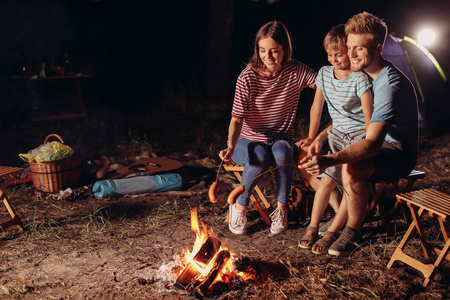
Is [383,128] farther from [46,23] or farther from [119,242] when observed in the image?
[46,23]

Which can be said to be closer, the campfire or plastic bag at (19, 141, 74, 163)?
the campfire

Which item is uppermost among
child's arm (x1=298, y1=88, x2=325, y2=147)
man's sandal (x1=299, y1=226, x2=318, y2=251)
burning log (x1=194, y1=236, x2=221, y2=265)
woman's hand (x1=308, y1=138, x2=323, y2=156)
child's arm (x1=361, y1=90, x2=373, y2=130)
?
child's arm (x1=361, y1=90, x2=373, y2=130)

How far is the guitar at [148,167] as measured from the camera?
5.48m

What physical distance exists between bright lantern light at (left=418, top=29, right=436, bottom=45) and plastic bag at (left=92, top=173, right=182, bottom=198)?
4.86m

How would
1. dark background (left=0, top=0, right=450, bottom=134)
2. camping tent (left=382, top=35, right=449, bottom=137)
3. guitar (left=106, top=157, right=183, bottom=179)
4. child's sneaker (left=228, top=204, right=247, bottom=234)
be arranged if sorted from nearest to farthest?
1. child's sneaker (left=228, top=204, right=247, bottom=234)
2. guitar (left=106, top=157, right=183, bottom=179)
3. camping tent (left=382, top=35, right=449, bottom=137)
4. dark background (left=0, top=0, right=450, bottom=134)

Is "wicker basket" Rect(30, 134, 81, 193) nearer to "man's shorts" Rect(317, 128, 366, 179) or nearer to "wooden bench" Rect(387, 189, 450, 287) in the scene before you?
"man's shorts" Rect(317, 128, 366, 179)

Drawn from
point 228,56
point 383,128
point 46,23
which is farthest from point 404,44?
point 46,23

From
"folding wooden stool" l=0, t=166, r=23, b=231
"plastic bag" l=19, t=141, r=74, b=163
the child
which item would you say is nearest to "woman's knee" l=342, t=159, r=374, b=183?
the child

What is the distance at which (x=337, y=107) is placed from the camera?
3.64 m

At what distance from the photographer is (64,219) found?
14.5ft

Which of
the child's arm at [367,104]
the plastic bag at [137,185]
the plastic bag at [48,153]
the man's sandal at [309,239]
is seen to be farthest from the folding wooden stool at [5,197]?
the child's arm at [367,104]

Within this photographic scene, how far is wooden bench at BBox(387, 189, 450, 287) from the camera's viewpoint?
3.03 meters

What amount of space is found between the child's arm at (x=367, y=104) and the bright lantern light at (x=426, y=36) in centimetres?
453

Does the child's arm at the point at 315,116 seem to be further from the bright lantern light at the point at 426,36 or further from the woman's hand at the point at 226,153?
the bright lantern light at the point at 426,36
